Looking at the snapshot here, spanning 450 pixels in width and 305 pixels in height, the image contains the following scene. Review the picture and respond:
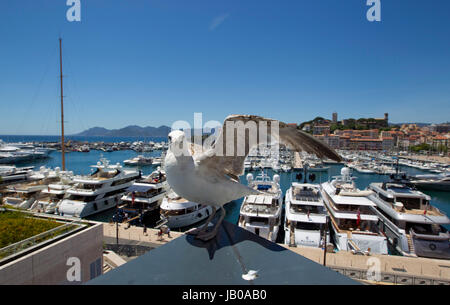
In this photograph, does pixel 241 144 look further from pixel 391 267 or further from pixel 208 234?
pixel 391 267

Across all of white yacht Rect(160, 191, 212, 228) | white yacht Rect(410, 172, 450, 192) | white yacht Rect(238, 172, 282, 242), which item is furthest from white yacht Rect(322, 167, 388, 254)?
white yacht Rect(410, 172, 450, 192)

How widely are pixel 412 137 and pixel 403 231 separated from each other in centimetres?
9040

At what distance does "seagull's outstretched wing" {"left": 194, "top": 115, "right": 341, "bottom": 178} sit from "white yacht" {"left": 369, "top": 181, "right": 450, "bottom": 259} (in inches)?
513

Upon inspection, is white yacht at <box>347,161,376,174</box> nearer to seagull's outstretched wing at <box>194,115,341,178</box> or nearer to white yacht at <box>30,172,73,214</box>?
white yacht at <box>30,172,73,214</box>

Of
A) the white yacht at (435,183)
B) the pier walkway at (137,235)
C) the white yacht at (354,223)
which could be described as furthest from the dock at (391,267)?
the white yacht at (435,183)

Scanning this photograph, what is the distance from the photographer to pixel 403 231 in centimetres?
1415

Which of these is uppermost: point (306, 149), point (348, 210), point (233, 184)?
point (306, 149)

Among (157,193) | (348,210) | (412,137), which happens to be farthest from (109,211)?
(412,137)

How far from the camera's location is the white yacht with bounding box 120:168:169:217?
62.2 feet

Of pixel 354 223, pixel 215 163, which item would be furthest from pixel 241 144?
pixel 354 223

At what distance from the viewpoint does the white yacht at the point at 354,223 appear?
42.0ft
